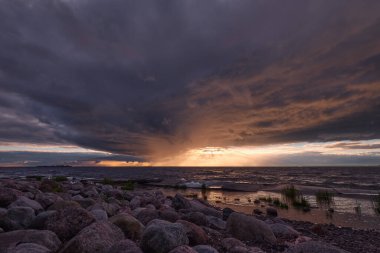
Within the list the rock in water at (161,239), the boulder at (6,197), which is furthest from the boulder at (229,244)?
the boulder at (6,197)

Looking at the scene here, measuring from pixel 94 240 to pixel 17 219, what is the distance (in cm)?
399

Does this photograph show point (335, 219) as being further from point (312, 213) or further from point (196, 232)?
point (196, 232)

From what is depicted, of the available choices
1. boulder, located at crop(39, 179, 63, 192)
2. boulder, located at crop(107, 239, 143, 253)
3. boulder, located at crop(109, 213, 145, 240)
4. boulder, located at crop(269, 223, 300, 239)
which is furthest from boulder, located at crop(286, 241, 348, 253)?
boulder, located at crop(39, 179, 63, 192)

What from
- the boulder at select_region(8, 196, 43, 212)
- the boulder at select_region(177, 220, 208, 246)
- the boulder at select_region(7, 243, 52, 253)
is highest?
the boulder at select_region(8, 196, 43, 212)

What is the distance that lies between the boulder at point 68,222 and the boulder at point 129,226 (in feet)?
2.29

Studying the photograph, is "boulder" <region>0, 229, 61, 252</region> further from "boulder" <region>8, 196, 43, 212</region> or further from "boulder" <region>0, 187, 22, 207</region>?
"boulder" <region>0, 187, 22, 207</region>

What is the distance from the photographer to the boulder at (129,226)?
7152mm

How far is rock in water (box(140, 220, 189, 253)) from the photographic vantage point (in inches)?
233

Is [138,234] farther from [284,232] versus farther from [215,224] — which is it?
[284,232]

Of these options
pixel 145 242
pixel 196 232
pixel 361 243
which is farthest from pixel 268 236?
pixel 145 242

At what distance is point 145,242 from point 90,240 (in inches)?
47.1

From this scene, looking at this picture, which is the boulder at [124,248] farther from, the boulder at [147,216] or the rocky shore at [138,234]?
the boulder at [147,216]

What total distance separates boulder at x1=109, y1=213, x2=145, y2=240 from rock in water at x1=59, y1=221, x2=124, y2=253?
2.87ft

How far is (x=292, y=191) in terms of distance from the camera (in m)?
23.6
